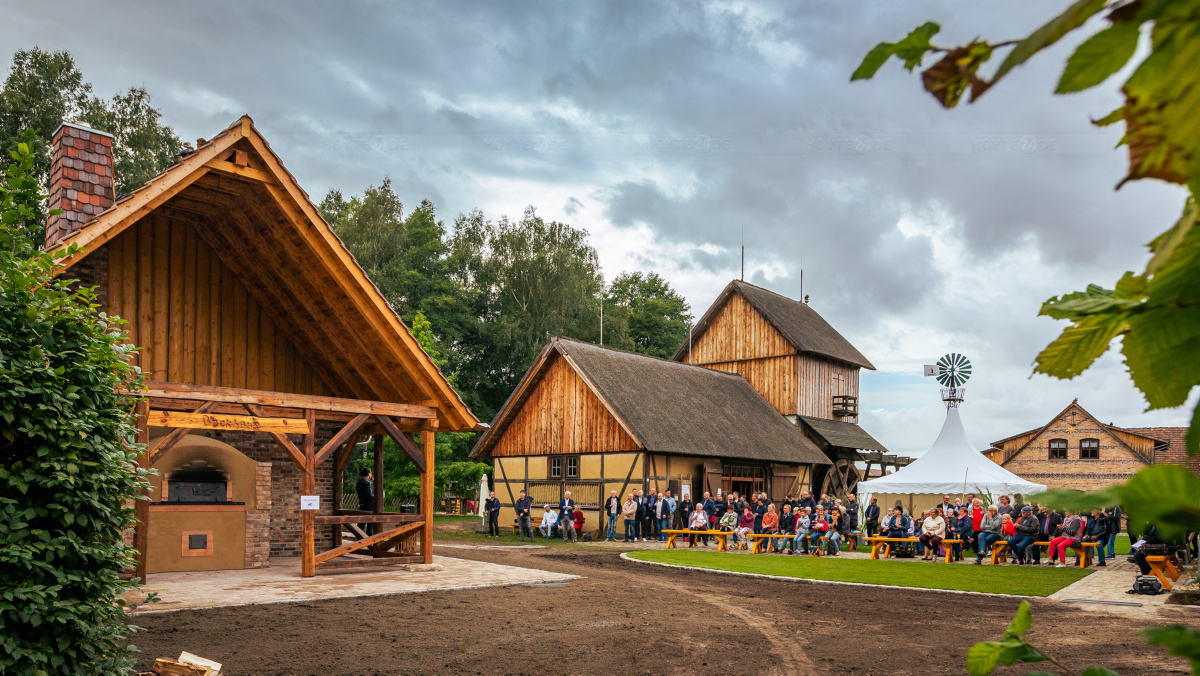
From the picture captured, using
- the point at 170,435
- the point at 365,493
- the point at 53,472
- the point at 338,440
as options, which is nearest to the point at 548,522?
the point at 365,493

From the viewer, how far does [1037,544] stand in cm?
1961

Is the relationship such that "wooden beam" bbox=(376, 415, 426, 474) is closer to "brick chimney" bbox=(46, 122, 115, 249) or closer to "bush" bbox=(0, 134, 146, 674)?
"brick chimney" bbox=(46, 122, 115, 249)

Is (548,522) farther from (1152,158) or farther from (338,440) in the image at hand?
(1152,158)

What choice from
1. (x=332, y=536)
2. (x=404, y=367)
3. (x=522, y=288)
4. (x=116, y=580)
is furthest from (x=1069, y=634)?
(x=522, y=288)

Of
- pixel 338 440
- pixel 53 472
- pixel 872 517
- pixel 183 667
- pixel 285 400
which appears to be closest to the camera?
pixel 53 472

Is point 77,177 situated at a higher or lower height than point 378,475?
higher

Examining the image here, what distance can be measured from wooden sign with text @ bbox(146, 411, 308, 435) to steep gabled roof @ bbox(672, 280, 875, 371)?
26.2 metres

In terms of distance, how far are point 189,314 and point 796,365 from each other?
27.1 meters

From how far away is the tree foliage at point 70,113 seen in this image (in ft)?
103

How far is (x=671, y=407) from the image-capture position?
29484mm

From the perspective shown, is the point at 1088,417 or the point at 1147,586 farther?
the point at 1088,417

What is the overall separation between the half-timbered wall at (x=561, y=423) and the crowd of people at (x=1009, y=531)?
8582 mm

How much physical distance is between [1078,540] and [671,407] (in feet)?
43.5

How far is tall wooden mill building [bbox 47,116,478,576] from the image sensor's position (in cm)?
1247
